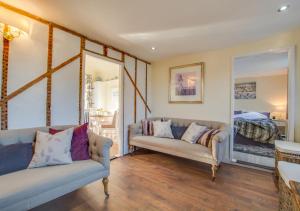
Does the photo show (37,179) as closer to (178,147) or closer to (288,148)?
(178,147)

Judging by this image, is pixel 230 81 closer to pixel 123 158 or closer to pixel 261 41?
pixel 261 41

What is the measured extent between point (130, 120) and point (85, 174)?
80.2 inches

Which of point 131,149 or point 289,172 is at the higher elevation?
point 289,172

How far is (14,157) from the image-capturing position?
64.1 inches

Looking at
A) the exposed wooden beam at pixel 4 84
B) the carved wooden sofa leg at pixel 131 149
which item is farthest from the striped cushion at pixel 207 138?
the exposed wooden beam at pixel 4 84

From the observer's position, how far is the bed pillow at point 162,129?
340 cm

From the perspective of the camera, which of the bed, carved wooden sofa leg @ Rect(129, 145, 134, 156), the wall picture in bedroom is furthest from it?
the wall picture in bedroom

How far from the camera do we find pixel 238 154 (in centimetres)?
347

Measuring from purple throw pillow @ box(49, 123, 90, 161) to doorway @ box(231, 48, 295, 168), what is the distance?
2.67 m

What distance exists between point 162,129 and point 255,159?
1.95 metres

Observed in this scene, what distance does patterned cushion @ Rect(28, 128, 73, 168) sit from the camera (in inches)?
68.0

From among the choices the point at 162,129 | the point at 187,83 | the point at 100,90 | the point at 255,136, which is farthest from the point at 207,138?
→ the point at 100,90

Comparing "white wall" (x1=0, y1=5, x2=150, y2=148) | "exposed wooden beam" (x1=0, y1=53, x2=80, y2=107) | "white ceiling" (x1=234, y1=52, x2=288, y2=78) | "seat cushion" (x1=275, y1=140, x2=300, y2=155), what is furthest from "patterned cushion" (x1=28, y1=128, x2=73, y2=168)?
"white ceiling" (x1=234, y1=52, x2=288, y2=78)

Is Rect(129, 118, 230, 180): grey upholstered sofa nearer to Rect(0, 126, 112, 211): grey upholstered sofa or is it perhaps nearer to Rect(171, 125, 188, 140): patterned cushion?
Rect(171, 125, 188, 140): patterned cushion
